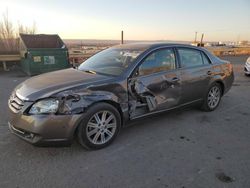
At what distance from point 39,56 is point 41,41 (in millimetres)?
1833

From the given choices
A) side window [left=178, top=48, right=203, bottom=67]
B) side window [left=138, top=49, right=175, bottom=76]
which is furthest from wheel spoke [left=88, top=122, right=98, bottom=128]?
side window [left=178, top=48, right=203, bottom=67]

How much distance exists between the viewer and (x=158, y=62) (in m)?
3.72

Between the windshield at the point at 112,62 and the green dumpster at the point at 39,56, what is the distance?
6.52 m

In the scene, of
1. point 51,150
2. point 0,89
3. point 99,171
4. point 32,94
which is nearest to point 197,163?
point 99,171

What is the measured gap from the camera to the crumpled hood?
2.80m

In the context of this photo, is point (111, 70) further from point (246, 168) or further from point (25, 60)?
point (25, 60)

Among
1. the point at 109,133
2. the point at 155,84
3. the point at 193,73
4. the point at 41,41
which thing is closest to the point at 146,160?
the point at 109,133

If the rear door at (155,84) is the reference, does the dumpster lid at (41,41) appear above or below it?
above

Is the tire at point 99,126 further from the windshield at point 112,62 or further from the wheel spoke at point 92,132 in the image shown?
the windshield at point 112,62

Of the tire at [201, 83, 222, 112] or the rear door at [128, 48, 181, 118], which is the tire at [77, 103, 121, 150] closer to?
the rear door at [128, 48, 181, 118]

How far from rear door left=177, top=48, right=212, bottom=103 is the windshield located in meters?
1.00

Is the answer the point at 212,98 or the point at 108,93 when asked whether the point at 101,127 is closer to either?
the point at 108,93

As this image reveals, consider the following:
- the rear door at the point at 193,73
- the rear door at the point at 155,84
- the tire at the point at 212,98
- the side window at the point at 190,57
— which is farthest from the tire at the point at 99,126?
the tire at the point at 212,98

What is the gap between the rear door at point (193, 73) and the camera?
13.3 feet
